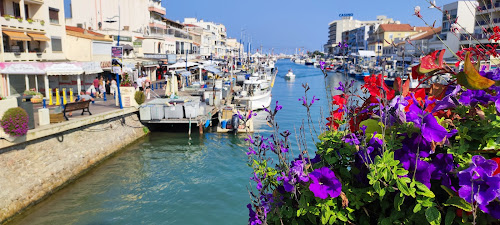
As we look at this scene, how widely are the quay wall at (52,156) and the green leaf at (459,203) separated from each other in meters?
13.1

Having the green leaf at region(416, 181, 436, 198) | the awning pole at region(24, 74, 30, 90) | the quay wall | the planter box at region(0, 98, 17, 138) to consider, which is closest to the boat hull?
the quay wall

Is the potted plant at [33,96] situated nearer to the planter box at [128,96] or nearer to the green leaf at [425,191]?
the planter box at [128,96]

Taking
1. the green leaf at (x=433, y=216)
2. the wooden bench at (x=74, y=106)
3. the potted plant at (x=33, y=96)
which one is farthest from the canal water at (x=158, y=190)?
the green leaf at (x=433, y=216)

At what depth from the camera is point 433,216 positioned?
2133mm

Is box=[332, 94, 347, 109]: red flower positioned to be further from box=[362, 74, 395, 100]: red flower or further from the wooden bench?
the wooden bench

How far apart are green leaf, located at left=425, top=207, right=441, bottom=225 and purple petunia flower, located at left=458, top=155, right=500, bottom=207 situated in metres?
0.19

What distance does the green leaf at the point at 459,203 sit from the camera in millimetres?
2033

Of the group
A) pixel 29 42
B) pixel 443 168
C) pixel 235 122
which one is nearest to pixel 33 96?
pixel 29 42

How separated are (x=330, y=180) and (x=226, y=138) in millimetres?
21367

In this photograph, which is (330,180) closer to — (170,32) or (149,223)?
(149,223)

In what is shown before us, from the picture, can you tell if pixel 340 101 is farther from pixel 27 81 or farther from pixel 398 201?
pixel 27 81

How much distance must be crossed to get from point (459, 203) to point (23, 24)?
27824 millimetres

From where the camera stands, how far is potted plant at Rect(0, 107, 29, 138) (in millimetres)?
12609

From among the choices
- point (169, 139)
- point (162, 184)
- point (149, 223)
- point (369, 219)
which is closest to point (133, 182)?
point (162, 184)
